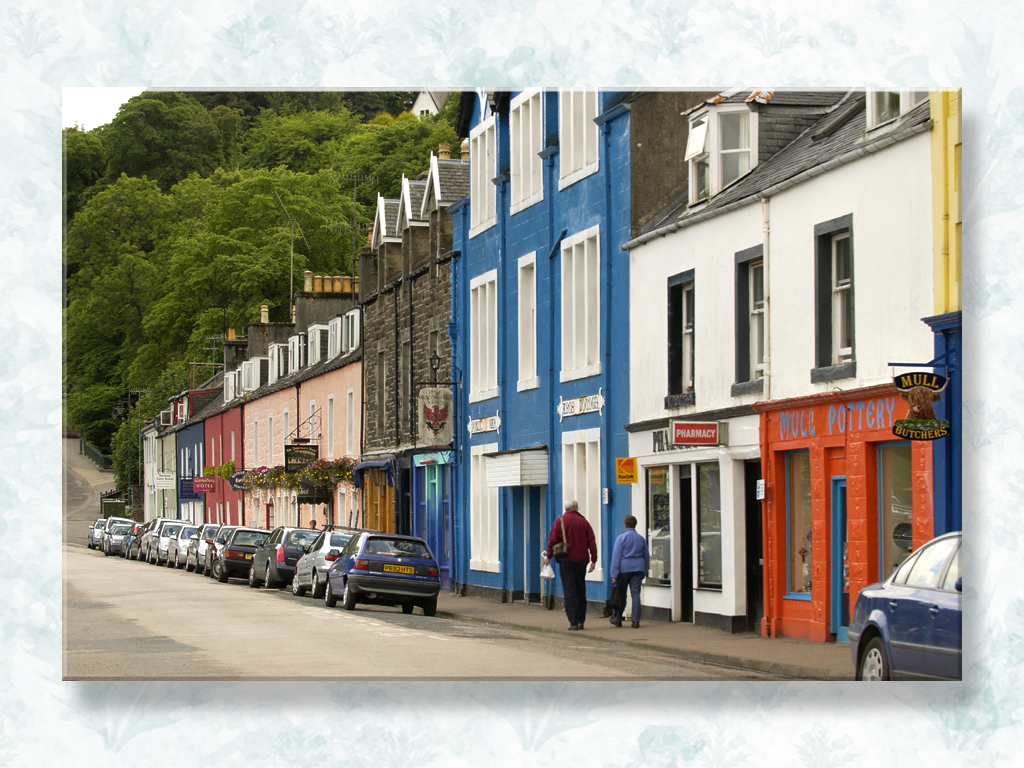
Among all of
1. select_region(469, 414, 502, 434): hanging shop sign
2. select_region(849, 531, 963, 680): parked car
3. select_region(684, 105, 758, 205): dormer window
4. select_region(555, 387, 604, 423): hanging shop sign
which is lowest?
select_region(849, 531, 963, 680): parked car

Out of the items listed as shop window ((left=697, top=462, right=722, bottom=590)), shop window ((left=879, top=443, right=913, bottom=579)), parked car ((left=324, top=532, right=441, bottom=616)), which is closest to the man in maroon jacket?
shop window ((left=697, top=462, right=722, bottom=590))

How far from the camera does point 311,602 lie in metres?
30.3

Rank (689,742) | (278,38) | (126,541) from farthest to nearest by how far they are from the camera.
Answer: (126,541) → (278,38) → (689,742)

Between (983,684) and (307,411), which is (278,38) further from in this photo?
(307,411)

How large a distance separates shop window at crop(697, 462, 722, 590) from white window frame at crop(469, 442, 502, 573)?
30.4 feet

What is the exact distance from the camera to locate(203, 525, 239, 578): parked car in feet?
138

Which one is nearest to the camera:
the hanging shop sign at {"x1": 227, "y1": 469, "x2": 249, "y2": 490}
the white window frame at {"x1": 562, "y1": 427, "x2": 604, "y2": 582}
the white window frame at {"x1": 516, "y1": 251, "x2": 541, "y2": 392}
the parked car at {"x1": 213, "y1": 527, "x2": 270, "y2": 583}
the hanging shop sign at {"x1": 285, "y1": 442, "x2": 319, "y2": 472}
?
the white window frame at {"x1": 562, "y1": 427, "x2": 604, "y2": 582}

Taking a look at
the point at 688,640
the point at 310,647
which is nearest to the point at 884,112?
the point at 688,640

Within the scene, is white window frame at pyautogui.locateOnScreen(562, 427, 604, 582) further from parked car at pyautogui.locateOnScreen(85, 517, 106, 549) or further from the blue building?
parked car at pyautogui.locateOnScreen(85, 517, 106, 549)

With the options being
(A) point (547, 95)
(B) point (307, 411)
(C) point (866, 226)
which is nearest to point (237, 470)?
(B) point (307, 411)

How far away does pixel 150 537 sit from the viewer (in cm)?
Result: 5544

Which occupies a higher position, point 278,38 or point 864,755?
point 278,38

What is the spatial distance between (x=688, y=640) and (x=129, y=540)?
4271 cm

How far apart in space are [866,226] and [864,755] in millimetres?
7362
